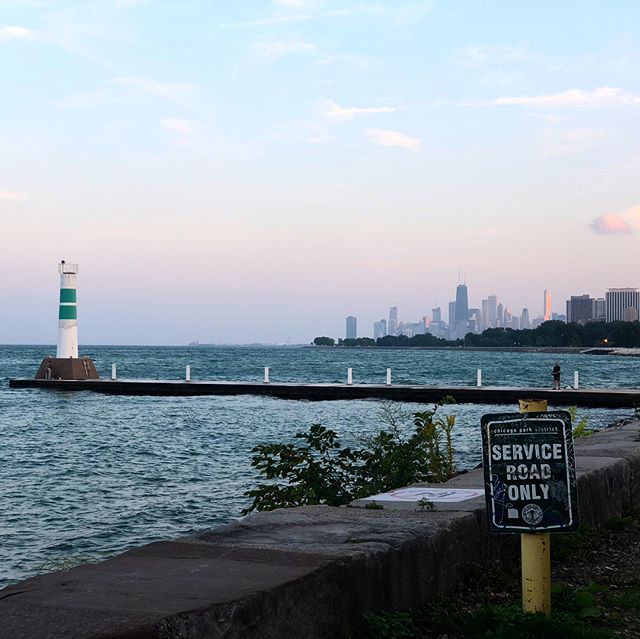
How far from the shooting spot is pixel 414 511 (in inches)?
258

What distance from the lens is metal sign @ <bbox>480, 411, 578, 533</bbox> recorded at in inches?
195

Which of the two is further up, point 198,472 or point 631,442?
point 631,442

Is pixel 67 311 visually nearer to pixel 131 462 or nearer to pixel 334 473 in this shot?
pixel 131 462

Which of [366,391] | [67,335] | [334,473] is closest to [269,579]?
[334,473]

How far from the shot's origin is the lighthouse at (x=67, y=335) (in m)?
49.3

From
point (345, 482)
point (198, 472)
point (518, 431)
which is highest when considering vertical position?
point (518, 431)

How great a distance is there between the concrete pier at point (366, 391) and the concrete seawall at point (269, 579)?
27156mm

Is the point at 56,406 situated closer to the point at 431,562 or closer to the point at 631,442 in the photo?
the point at 631,442

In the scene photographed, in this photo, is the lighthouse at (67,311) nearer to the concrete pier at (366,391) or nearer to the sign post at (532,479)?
the concrete pier at (366,391)

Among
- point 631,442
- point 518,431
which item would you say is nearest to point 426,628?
point 518,431

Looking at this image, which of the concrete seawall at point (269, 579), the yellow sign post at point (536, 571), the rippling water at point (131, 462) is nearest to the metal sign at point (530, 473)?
the yellow sign post at point (536, 571)

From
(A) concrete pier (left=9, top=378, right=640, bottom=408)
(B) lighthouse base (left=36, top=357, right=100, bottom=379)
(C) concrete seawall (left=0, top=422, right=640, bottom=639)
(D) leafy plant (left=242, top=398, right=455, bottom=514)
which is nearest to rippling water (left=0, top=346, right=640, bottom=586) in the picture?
(A) concrete pier (left=9, top=378, right=640, bottom=408)

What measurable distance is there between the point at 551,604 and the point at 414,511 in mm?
1337

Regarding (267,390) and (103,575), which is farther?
(267,390)
